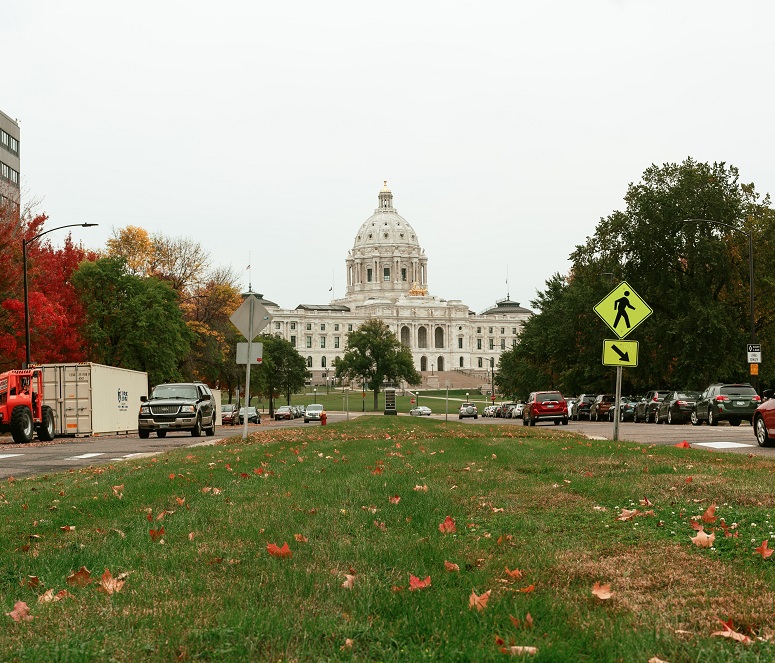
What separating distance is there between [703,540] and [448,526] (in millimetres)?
1884

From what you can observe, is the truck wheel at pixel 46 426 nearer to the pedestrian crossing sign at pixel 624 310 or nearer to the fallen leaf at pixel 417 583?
the pedestrian crossing sign at pixel 624 310

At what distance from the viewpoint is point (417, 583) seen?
548 centimetres

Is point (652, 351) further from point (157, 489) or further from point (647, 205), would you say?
point (157, 489)

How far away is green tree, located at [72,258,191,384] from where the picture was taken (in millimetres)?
55031

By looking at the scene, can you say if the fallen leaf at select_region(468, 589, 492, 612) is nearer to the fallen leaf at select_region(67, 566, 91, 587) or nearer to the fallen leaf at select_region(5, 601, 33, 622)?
the fallen leaf at select_region(5, 601, 33, 622)

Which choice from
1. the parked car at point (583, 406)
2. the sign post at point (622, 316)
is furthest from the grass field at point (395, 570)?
the parked car at point (583, 406)

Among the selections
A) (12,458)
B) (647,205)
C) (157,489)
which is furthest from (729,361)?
(157,489)

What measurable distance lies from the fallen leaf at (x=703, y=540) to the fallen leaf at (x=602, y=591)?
1.45 meters

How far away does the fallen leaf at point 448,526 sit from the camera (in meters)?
7.55

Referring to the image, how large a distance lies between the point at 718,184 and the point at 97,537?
53.3m

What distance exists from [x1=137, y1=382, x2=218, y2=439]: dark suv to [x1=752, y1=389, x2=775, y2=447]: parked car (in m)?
20.4

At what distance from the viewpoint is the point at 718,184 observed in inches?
2210

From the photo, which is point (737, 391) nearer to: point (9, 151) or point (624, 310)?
point (624, 310)

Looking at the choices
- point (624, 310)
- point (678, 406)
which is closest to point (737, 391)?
point (678, 406)
